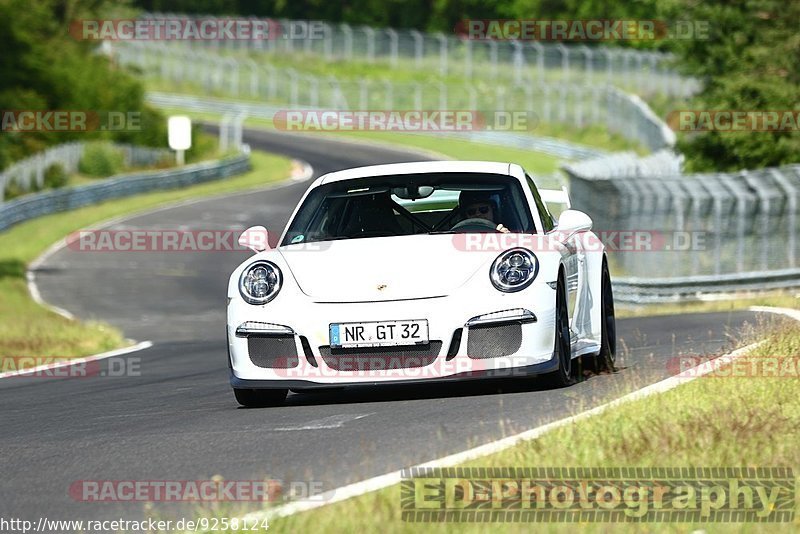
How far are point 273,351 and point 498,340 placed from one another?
1.30 meters

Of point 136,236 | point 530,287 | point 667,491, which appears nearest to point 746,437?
point 667,491

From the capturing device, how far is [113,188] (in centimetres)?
4822

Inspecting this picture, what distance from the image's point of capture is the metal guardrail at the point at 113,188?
133 feet

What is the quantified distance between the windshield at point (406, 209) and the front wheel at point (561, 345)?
711mm

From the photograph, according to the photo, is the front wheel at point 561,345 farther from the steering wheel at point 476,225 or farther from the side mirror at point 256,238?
the side mirror at point 256,238

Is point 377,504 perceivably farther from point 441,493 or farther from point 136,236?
point 136,236

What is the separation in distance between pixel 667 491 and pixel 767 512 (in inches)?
17.3

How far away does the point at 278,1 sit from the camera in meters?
106
